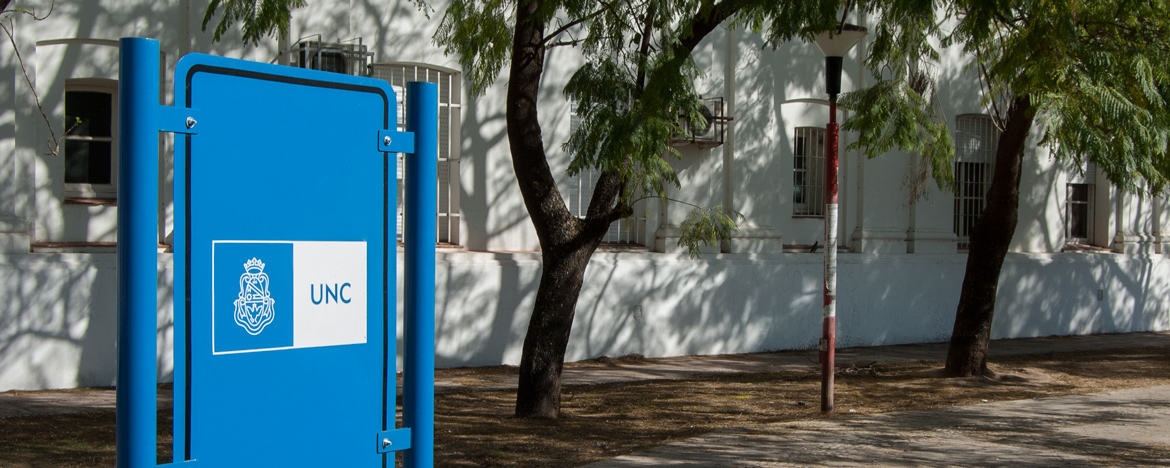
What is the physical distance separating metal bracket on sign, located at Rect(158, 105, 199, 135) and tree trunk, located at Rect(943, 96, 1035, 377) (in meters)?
10.6

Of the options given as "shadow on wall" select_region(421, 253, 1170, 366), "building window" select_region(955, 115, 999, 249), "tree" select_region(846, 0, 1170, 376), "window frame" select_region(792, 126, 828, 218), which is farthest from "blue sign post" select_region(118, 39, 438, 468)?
"building window" select_region(955, 115, 999, 249)

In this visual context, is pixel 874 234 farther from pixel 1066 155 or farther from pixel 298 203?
pixel 298 203

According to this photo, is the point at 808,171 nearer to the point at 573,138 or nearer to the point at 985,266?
the point at 985,266

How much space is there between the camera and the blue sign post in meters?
3.04

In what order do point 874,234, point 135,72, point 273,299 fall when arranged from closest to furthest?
point 135,72 → point 273,299 → point 874,234

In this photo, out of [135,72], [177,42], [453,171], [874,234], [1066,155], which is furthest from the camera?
[874,234]

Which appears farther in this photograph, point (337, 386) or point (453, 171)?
point (453, 171)

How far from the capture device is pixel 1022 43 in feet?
29.5

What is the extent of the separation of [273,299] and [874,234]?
46.9 ft

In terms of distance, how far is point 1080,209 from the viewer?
20.0m

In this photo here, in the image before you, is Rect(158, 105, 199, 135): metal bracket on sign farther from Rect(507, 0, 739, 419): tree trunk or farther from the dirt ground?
Rect(507, 0, 739, 419): tree trunk

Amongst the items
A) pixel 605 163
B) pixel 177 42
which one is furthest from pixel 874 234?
pixel 177 42

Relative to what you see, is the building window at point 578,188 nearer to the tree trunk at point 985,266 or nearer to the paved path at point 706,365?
the paved path at point 706,365

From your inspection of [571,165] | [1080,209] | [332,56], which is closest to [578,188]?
[332,56]
